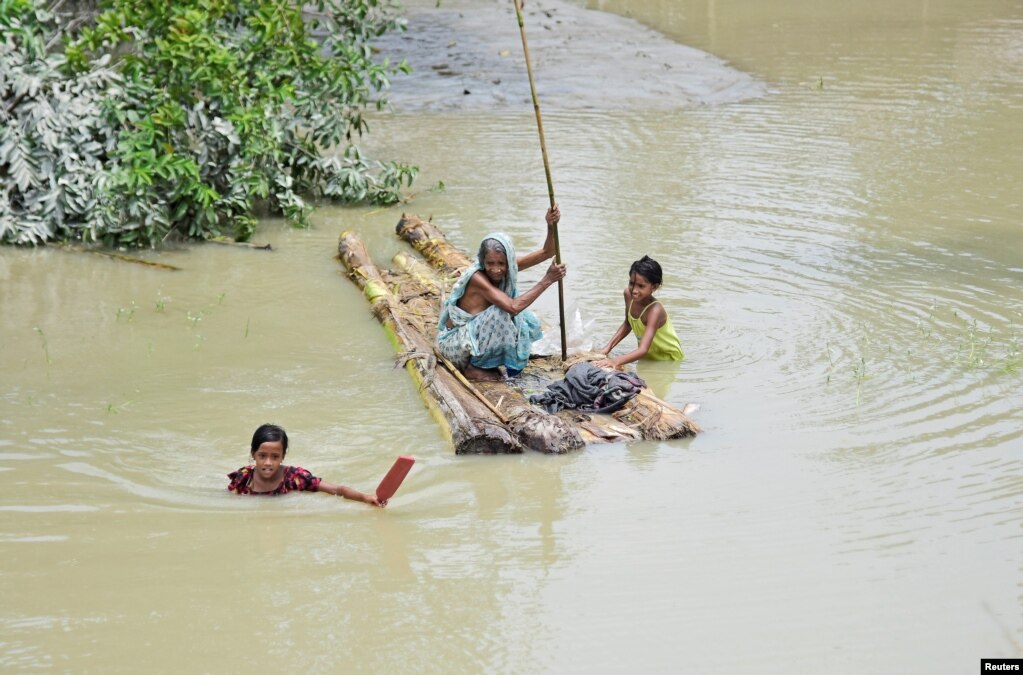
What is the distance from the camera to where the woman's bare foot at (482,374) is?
6547 millimetres

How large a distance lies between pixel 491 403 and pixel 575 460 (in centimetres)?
70

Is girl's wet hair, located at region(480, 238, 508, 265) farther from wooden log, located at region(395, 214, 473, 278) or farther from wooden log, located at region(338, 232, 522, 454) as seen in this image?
wooden log, located at region(395, 214, 473, 278)

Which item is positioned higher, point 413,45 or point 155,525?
point 413,45

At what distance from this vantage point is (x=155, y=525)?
478 centimetres

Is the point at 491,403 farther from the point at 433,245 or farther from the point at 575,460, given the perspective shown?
the point at 433,245

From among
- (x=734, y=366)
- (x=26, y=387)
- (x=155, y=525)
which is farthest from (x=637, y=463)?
(x=26, y=387)

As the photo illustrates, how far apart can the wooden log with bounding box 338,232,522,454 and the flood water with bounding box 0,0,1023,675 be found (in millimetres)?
114

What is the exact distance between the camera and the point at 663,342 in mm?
6918

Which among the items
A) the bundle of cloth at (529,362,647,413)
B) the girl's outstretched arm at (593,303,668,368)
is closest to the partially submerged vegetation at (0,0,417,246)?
the girl's outstretched arm at (593,303,668,368)

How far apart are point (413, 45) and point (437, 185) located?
6.54m

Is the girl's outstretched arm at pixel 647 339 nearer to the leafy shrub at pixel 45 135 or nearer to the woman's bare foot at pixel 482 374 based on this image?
the woman's bare foot at pixel 482 374

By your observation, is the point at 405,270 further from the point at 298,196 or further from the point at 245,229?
the point at 298,196

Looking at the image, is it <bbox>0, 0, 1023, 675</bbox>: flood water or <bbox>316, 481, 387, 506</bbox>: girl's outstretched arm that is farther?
<bbox>316, 481, 387, 506</bbox>: girl's outstretched arm

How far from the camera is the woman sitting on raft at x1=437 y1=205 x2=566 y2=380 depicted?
6387 mm
